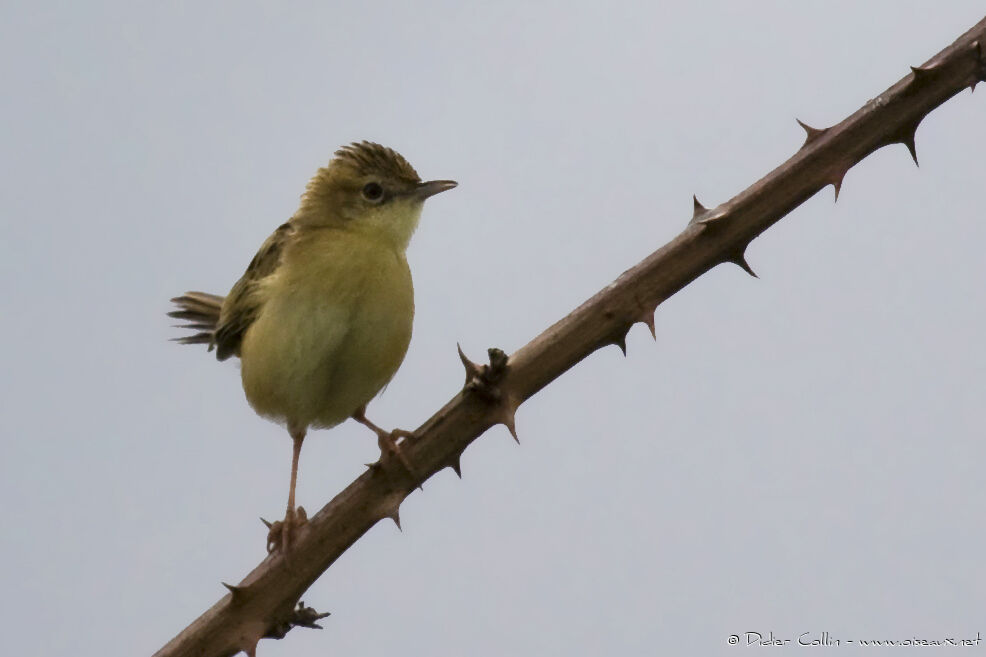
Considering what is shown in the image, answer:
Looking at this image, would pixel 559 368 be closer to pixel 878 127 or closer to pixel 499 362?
pixel 499 362

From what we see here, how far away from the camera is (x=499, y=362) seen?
9.89 feet

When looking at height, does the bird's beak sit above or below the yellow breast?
above

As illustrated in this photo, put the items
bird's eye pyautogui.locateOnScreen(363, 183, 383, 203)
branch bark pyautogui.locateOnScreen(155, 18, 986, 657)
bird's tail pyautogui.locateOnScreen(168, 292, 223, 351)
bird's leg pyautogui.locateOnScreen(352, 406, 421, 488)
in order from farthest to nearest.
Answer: bird's tail pyautogui.locateOnScreen(168, 292, 223, 351) < bird's eye pyautogui.locateOnScreen(363, 183, 383, 203) < bird's leg pyautogui.locateOnScreen(352, 406, 421, 488) < branch bark pyautogui.locateOnScreen(155, 18, 986, 657)

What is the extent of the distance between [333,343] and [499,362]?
2042 mm

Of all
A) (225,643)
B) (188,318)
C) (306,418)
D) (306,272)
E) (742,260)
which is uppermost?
(188,318)

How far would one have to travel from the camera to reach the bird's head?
5535mm

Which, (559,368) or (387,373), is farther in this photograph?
(387,373)

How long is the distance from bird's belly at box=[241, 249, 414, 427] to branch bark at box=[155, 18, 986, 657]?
1.75m

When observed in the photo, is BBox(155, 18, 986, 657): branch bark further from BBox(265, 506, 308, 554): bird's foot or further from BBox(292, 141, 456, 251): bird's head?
BBox(292, 141, 456, 251): bird's head

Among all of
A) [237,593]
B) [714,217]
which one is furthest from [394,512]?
[714,217]

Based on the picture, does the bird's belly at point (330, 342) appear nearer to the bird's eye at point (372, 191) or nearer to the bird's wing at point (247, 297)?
the bird's wing at point (247, 297)

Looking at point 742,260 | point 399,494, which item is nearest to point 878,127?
point 742,260

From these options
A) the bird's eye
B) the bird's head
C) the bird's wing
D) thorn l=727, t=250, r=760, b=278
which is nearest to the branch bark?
thorn l=727, t=250, r=760, b=278

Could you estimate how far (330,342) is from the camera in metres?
4.93
